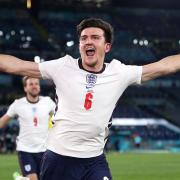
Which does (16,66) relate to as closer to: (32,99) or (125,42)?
(32,99)

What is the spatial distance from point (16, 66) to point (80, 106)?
701 mm

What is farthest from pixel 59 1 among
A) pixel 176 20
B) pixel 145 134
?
pixel 145 134

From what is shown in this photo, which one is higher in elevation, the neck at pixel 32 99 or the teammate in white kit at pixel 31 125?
the neck at pixel 32 99

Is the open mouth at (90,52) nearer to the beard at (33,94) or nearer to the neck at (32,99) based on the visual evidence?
the beard at (33,94)

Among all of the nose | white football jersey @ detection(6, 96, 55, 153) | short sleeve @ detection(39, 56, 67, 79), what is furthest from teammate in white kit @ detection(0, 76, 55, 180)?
the nose

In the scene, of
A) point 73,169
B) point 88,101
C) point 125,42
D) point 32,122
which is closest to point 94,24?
point 88,101

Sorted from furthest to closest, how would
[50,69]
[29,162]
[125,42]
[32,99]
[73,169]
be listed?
[125,42] < [32,99] < [29,162] < [50,69] < [73,169]

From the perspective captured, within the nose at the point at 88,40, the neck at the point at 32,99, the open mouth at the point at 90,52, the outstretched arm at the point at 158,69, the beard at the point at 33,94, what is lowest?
the neck at the point at 32,99

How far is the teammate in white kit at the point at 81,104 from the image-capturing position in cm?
506

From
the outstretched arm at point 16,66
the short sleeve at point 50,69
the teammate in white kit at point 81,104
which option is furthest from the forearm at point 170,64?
the outstretched arm at point 16,66

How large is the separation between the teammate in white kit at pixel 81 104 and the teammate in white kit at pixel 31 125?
4.51 meters

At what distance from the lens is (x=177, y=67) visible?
17.8ft

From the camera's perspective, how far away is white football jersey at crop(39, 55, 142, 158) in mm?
5066

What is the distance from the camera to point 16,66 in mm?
5102
